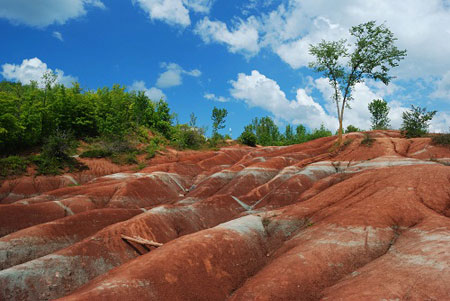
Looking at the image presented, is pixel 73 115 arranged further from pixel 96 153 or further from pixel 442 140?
pixel 442 140

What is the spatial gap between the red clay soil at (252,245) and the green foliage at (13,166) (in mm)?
9934

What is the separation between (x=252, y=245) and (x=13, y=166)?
29.7 metres

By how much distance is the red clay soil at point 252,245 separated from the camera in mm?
8367

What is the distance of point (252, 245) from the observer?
12844 millimetres

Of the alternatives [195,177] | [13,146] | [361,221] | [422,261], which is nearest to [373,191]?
[361,221]

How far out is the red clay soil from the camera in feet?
27.5

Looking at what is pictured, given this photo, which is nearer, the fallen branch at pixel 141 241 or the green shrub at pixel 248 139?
the fallen branch at pixel 141 241

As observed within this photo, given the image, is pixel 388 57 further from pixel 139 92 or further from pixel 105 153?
pixel 139 92

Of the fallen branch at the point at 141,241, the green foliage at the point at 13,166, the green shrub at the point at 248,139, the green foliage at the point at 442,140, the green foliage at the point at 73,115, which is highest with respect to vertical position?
the green foliage at the point at 73,115

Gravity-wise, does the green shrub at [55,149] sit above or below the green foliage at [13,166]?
above

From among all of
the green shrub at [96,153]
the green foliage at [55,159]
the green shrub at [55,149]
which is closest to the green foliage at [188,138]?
the green shrub at [96,153]

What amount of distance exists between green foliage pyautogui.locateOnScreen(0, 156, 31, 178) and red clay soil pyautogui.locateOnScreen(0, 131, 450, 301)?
9.93m

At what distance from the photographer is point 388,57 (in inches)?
1305

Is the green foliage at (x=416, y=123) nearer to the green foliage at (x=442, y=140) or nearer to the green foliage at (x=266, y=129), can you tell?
the green foliage at (x=442, y=140)
